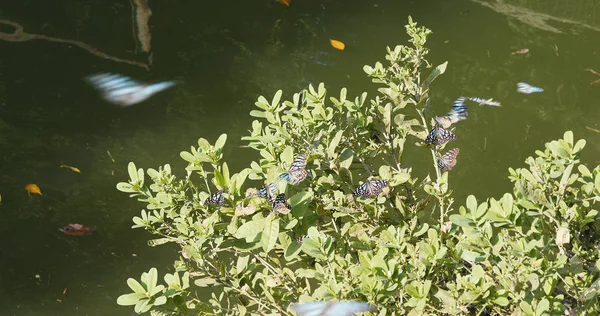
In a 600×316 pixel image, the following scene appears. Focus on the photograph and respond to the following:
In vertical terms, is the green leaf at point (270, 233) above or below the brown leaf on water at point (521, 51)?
above

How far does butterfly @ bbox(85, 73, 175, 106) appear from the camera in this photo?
11.7 ft

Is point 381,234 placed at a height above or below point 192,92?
above

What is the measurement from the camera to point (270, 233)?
1397mm

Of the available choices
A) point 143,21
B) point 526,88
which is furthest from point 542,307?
point 143,21

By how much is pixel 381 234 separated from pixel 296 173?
8.0 inches

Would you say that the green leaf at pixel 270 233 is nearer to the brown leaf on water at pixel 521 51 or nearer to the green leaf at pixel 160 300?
the green leaf at pixel 160 300

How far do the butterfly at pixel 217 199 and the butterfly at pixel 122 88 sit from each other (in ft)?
6.85

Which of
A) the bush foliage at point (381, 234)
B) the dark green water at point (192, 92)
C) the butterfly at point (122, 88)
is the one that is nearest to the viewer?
the bush foliage at point (381, 234)

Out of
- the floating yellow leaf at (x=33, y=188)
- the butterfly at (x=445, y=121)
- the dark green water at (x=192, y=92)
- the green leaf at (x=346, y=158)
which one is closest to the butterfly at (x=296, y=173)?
the green leaf at (x=346, y=158)

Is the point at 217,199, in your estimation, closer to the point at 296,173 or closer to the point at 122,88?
the point at 296,173

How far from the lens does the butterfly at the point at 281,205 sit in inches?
55.4

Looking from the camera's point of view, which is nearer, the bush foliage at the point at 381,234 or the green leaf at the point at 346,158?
the bush foliage at the point at 381,234

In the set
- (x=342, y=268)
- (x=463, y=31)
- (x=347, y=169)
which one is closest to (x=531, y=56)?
(x=463, y=31)

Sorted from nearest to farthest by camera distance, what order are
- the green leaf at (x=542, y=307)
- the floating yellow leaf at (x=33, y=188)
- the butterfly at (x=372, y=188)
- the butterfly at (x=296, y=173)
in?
the green leaf at (x=542, y=307) → the butterfly at (x=296, y=173) → the butterfly at (x=372, y=188) → the floating yellow leaf at (x=33, y=188)
